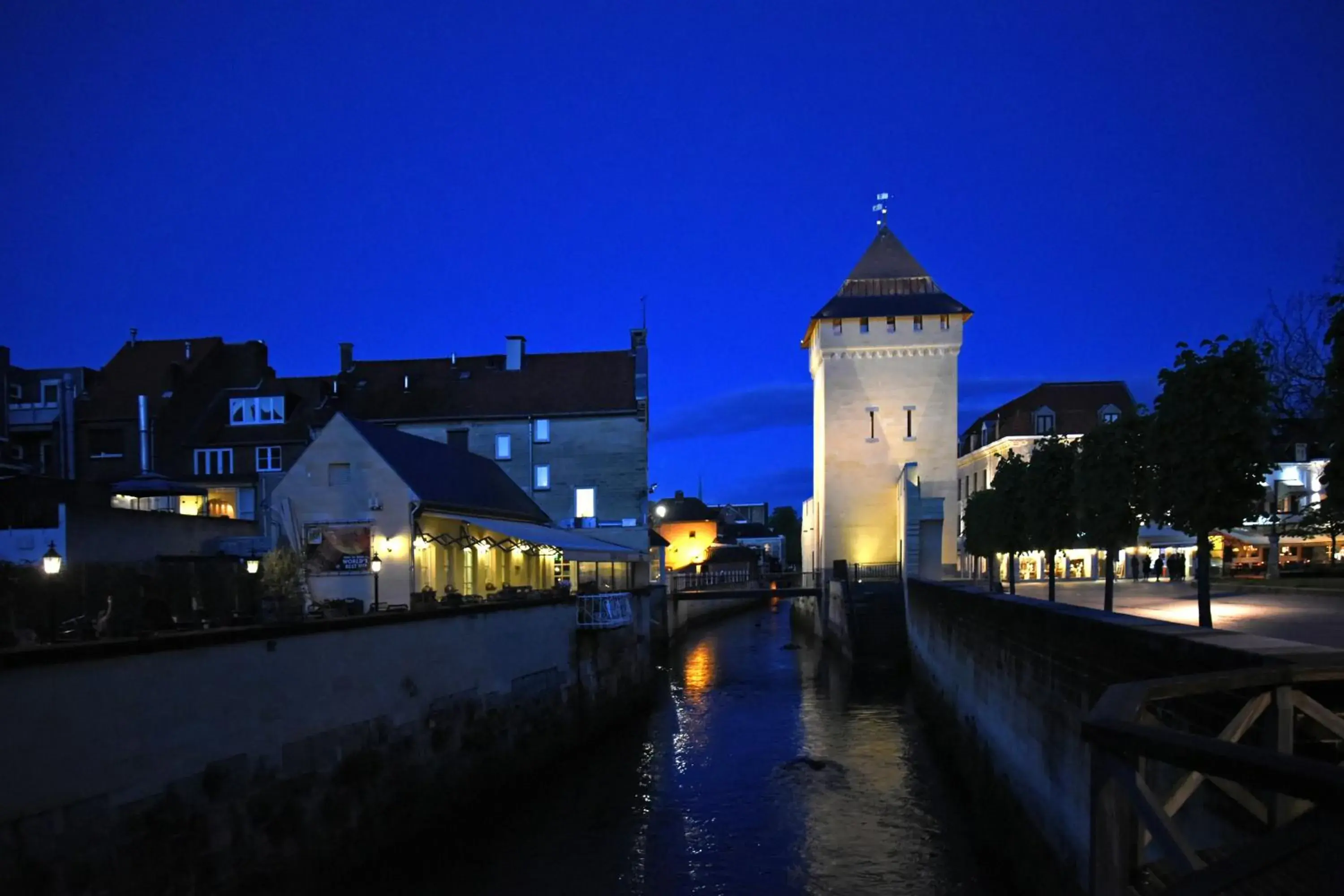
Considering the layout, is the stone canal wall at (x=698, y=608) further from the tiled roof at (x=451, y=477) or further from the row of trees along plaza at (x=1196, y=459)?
the row of trees along plaza at (x=1196, y=459)

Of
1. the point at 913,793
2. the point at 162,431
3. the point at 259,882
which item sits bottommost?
the point at 913,793

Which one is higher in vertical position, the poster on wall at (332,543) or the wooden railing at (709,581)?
the poster on wall at (332,543)

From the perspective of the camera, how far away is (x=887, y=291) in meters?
51.3

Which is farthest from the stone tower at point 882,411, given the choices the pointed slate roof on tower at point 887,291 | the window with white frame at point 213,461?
the window with white frame at point 213,461

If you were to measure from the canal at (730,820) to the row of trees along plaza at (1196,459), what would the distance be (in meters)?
5.33

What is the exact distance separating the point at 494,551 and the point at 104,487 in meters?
11.6

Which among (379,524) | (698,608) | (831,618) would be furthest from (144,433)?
(698,608)

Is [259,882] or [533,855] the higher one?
[259,882]

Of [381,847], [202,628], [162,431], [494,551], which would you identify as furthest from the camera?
[162,431]

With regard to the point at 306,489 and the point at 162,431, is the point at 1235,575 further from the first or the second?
the point at 162,431

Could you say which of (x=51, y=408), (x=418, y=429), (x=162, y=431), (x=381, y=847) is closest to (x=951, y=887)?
(x=381, y=847)

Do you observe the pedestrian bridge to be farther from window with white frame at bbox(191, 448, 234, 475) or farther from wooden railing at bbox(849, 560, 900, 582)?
window with white frame at bbox(191, 448, 234, 475)

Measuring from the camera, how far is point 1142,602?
83.6 feet

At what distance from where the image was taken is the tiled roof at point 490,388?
137 feet
